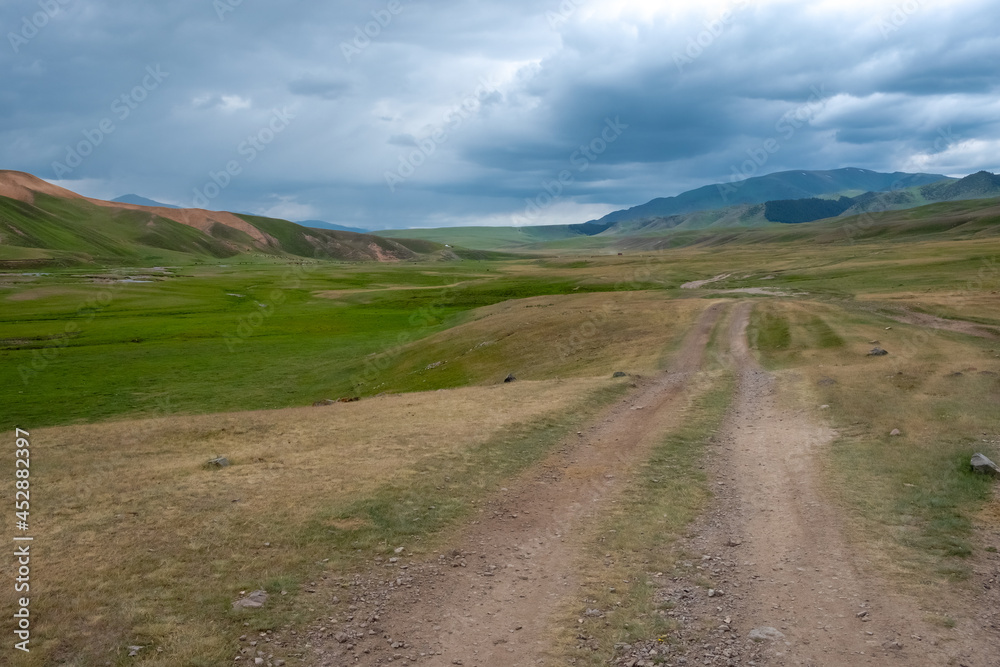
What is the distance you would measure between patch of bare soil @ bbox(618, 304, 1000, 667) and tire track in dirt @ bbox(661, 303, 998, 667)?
0.8 inches

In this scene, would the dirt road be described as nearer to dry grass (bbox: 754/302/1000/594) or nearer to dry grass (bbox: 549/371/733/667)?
dry grass (bbox: 549/371/733/667)

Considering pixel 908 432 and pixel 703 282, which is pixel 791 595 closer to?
pixel 908 432

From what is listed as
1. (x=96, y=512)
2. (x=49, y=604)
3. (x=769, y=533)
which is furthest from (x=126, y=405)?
(x=769, y=533)

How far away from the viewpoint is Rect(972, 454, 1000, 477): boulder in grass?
54.3 ft

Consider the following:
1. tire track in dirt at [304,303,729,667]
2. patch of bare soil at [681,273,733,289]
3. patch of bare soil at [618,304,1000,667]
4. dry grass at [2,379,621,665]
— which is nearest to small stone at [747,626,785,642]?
patch of bare soil at [618,304,1000,667]

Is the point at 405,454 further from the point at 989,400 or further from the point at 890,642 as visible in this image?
the point at 989,400

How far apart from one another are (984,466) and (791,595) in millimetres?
9073

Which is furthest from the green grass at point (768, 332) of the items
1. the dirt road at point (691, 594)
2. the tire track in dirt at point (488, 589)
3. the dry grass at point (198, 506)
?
the tire track in dirt at point (488, 589)

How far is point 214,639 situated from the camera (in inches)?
407

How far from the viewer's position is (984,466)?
1672cm

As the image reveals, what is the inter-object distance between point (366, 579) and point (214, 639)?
296 centimetres

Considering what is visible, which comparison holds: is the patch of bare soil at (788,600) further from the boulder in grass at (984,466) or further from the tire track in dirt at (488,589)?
the boulder in grass at (984,466)

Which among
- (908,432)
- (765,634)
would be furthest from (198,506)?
(908,432)

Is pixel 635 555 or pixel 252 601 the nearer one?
pixel 252 601
